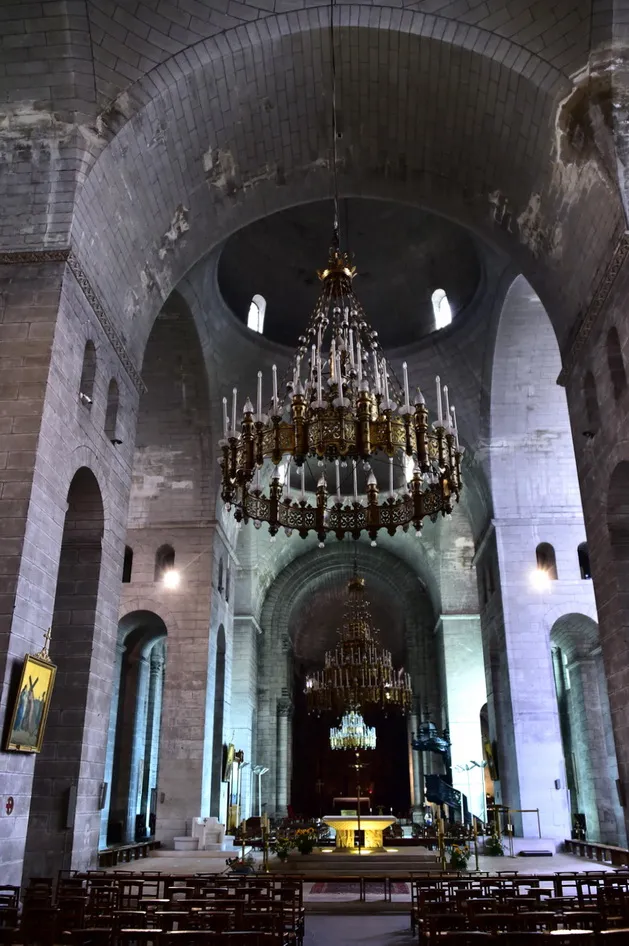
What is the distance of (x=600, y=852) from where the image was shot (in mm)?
13352

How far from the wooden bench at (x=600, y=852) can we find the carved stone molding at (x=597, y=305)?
764cm

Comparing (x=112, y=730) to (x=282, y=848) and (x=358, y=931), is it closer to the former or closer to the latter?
(x=282, y=848)

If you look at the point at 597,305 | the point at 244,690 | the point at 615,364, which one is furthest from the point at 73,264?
the point at 244,690

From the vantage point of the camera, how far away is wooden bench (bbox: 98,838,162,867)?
12.7m

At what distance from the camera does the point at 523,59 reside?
9812mm

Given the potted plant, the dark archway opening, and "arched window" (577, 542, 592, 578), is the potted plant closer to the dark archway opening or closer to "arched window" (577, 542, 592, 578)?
the dark archway opening

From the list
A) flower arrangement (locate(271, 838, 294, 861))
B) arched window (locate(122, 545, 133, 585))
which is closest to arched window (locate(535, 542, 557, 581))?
flower arrangement (locate(271, 838, 294, 861))

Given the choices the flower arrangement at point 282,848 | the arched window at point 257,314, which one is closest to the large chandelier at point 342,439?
the flower arrangement at point 282,848

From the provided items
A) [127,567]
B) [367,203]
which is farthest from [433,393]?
[127,567]

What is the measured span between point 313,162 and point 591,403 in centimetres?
611

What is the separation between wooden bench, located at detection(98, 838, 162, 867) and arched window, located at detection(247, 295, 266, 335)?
1182 centimetres

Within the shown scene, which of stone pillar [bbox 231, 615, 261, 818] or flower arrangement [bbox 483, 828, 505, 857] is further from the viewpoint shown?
stone pillar [bbox 231, 615, 261, 818]

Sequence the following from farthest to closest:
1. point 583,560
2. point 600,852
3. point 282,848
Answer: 1. point 583,560
2. point 282,848
3. point 600,852

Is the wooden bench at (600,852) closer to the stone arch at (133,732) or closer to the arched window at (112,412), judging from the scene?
the stone arch at (133,732)
